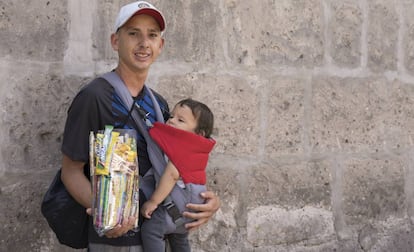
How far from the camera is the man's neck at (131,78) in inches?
105

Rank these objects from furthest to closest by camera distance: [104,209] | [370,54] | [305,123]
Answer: [370,54]
[305,123]
[104,209]

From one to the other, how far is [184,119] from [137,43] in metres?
0.36

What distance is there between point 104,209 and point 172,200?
1.25 feet

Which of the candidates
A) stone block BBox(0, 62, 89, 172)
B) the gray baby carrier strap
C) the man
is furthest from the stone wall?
the gray baby carrier strap

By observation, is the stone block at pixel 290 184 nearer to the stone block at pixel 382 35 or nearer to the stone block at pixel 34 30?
the stone block at pixel 382 35

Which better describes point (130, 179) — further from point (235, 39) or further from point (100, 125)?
point (235, 39)

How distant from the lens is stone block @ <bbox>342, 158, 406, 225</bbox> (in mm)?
4098

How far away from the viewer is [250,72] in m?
3.73

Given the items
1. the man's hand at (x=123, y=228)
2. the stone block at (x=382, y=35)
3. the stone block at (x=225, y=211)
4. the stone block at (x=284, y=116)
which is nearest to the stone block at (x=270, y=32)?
the stone block at (x=284, y=116)

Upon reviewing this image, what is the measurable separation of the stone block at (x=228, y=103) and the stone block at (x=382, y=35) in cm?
93

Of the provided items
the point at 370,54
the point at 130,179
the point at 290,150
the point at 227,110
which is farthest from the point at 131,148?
the point at 370,54

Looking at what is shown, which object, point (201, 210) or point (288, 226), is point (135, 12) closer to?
point (201, 210)

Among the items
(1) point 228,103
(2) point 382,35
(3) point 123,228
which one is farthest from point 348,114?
(3) point 123,228

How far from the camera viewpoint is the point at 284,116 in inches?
151
